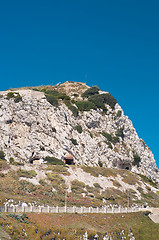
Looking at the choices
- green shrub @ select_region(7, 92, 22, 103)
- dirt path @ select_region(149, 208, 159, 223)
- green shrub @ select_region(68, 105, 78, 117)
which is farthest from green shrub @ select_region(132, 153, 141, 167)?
green shrub @ select_region(7, 92, 22, 103)

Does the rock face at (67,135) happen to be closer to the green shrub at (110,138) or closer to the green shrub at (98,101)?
the green shrub at (110,138)

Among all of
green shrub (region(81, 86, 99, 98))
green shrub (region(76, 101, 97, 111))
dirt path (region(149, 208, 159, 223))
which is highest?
green shrub (region(81, 86, 99, 98))

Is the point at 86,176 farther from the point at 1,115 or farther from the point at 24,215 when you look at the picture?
the point at 24,215

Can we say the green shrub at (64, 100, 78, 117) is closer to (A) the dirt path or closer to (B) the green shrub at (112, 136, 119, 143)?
(B) the green shrub at (112, 136, 119, 143)

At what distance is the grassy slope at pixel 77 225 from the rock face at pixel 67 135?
28339mm

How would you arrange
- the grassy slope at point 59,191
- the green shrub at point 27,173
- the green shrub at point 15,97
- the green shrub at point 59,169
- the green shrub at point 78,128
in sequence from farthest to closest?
1. the green shrub at point 78,128
2. the green shrub at point 15,97
3. the green shrub at point 59,169
4. the green shrub at point 27,173
5. the grassy slope at point 59,191

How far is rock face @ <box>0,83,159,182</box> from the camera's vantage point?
227 feet

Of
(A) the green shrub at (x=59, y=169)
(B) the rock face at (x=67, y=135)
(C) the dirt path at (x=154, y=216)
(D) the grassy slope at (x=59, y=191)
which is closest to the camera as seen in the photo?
(D) the grassy slope at (x=59, y=191)

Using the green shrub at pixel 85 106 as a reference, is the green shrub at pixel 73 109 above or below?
below

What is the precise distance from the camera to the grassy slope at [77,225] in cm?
2850

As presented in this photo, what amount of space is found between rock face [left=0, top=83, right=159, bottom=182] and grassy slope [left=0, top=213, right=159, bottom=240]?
28339mm

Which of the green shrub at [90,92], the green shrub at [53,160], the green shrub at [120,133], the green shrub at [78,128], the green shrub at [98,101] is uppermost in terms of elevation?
the green shrub at [90,92]

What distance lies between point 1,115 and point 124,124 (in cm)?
4807

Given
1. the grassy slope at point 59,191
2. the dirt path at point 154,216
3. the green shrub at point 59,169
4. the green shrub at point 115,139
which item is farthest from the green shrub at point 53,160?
the green shrub at point 115,139
